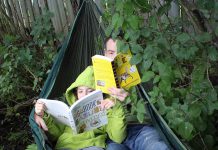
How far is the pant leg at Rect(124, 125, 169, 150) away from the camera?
213cm

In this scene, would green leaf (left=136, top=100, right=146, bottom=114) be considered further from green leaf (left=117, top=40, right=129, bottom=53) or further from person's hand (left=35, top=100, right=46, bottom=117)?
person's hand (left=35, top=100, right=46, bottom=117)

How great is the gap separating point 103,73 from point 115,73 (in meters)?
0.07

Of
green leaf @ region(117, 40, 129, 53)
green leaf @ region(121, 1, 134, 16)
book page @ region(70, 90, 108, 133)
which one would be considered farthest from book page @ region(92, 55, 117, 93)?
green leaf @ region(121, 1, 134, 16)

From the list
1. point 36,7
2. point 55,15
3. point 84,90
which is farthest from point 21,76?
point 84,90

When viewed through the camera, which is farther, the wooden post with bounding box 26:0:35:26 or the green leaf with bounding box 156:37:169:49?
the wooden post with bounding box 26:0:35:26

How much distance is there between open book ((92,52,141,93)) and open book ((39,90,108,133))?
123mm

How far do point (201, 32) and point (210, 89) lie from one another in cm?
29

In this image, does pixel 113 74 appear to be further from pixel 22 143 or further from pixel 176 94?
pixel 22 143

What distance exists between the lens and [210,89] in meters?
1.97

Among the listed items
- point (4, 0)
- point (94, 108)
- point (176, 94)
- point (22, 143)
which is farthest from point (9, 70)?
point (176, 94)

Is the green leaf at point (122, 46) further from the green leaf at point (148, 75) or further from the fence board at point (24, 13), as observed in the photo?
the fence board at point (24, 13)

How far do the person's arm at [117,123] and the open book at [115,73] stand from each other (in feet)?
0.40

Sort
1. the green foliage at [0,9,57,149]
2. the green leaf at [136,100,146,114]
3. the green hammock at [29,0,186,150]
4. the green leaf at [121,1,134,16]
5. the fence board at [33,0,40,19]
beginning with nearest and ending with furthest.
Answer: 1. the green leaf at [121,1,134,16]
2. the green leaf at [136,100,146,114]
3. the green hammock at [29,0,186,150]
4. the green foliage at [0,9,57,149]
5. the fence board at [33,0,40,19]

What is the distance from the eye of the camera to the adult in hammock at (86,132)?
88.9 inches
